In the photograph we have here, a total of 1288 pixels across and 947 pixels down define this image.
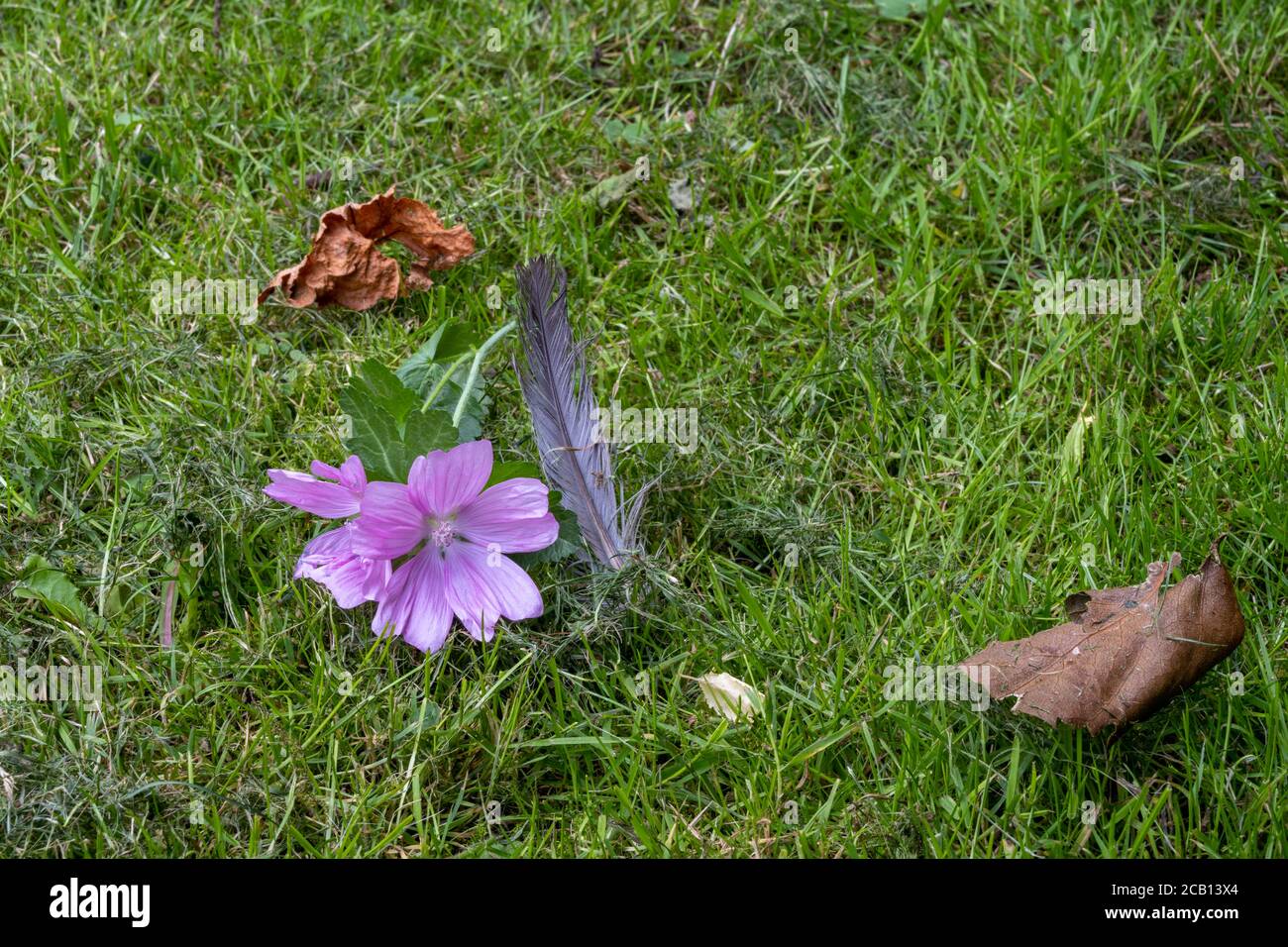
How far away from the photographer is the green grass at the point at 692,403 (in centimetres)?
231

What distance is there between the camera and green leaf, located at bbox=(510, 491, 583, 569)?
8.23 feet

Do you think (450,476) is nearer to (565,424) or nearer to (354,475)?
(354,475)

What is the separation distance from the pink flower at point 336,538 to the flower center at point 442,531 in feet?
0.35

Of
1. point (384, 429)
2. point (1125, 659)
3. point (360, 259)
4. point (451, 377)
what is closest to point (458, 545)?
point (384, 429)

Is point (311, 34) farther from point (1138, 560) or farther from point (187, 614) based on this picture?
point (1138, 560)

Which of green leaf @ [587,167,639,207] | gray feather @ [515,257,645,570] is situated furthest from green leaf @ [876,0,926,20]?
gray feather @ [515,257,645,570]

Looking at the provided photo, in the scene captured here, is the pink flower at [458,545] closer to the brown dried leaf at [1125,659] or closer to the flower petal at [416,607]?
the flower petal at [416,607]

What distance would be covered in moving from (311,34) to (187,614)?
186 centimetres

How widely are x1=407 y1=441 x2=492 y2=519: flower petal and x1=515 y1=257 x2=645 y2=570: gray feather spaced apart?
216 mm

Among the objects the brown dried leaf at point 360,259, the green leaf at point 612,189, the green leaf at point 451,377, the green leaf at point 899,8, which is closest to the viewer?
the green leaf at point 451,377

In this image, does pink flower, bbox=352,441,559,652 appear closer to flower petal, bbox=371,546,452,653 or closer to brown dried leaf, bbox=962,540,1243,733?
flower petal, bbox=371,546,452,653

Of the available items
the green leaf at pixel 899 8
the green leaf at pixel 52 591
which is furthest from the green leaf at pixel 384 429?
the green leaf at pixel 899 8

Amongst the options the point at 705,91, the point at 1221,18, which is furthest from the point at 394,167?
the point at 1221,18

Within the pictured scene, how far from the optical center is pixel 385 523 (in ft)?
7.72
